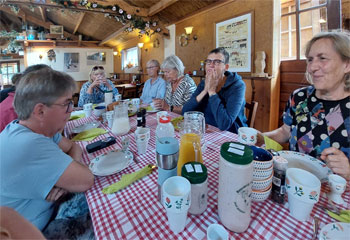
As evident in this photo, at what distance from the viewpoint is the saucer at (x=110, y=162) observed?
82 cm

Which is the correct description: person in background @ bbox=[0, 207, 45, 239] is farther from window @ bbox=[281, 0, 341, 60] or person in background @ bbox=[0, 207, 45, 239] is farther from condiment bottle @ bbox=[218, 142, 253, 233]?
window @ bbox=[281, 0, 341, 60]

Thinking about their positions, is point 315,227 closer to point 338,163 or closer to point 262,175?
point 262,175

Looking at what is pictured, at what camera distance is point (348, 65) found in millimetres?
925

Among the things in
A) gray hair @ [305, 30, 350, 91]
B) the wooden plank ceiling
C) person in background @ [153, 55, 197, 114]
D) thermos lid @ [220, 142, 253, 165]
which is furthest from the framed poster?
thermos lid @ [220, 142, 253, 165]

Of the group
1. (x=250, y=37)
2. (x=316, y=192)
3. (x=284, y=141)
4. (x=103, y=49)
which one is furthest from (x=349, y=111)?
(x=103, y=49)

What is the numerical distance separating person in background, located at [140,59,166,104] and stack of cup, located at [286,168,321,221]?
2215 mm

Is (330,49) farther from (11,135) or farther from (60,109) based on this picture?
(11,135)

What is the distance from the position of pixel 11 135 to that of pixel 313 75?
5.01ft

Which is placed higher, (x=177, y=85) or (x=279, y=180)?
(x=177, y=85)

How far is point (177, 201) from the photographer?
468mm

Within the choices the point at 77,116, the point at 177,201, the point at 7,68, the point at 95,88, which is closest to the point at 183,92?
the point at 77,116

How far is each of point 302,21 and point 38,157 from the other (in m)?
3.21

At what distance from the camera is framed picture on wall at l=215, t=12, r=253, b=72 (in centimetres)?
285

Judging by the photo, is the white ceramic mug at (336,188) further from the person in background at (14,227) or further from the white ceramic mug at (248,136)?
the person in background at (14,227)
